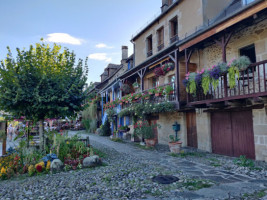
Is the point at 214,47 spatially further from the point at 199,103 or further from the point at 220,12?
the point at 199,103

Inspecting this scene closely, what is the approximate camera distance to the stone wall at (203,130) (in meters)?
8.75

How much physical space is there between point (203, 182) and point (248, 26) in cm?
585

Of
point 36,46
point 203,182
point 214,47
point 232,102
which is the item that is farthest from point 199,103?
point 36,46

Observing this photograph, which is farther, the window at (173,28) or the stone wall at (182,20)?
the window at (173,28)

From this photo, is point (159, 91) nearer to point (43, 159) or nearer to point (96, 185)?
point (43, 159)

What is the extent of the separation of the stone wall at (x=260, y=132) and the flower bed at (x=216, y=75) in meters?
1.45

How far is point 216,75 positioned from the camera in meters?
6.59

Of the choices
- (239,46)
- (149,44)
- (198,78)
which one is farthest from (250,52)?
(149,44)

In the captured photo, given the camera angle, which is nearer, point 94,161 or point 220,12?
point 94,161

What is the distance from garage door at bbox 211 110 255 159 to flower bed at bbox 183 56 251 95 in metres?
1.64

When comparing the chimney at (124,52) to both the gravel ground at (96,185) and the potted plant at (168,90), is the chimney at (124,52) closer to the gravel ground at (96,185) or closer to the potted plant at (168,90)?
the potted plant at (168,90)

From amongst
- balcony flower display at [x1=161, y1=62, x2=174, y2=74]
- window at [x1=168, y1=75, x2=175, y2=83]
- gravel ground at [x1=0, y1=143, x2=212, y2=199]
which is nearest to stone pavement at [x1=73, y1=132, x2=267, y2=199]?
gravel ground at [x1=0, y1=143, x2=212, y2=199]

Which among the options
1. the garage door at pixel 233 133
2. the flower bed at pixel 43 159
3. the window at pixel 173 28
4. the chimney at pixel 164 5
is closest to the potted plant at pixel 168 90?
the garage door at pixel 233 133

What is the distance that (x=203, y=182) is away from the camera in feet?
15.2
